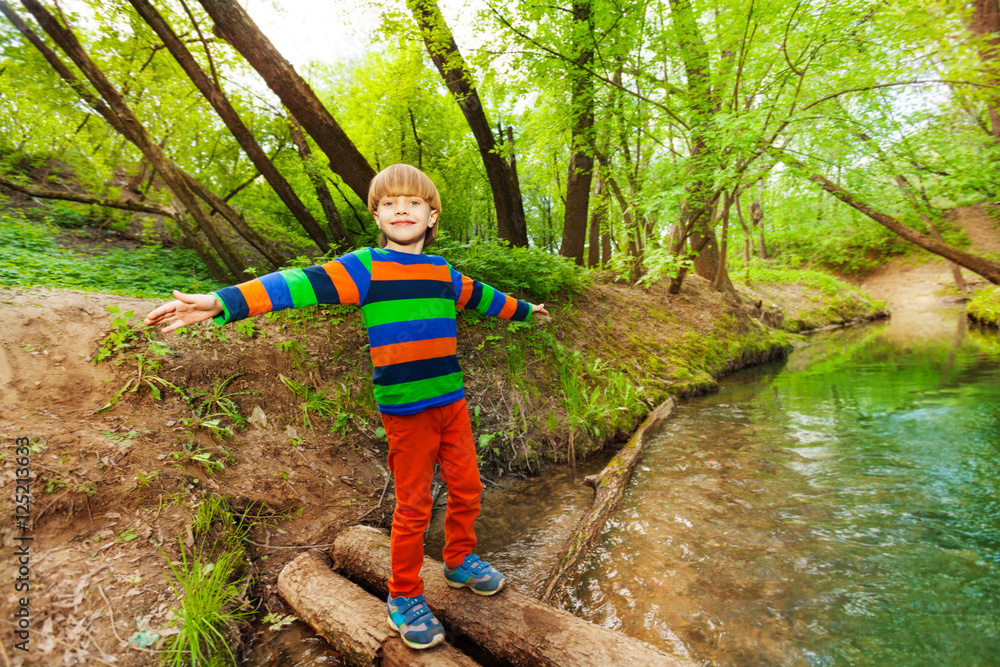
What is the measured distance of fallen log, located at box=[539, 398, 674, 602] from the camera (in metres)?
2.52

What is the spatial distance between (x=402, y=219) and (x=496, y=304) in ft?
2.58

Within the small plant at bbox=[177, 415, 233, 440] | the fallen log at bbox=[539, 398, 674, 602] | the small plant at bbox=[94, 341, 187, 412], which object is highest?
the small plant at bbox=[94, 341, 187, 412]

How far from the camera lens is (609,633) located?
1.66 m

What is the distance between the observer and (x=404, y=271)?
6.56ft

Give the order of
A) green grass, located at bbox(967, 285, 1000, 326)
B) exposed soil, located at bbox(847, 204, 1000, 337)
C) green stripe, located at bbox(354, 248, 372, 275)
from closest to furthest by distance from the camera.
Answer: green stripe, located at bbox(354, 248, 372, 275) → green grass, located at bbox(967, 285, 1000, 326) → exposed soil, located at bbox(847, 204, 1000, 337)

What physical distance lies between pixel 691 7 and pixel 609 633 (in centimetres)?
792

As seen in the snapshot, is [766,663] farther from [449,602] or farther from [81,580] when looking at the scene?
[81,580]

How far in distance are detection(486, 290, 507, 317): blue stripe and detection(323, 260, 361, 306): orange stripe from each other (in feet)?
2.77

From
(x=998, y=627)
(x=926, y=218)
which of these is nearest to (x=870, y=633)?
(x=998, y=627)

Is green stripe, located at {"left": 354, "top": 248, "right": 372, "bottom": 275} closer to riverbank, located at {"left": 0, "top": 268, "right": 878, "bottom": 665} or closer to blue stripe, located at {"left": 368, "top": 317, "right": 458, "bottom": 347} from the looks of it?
blue stripe, located at {"left": 368, "top": 317, "right": 458, "bottom": 347}

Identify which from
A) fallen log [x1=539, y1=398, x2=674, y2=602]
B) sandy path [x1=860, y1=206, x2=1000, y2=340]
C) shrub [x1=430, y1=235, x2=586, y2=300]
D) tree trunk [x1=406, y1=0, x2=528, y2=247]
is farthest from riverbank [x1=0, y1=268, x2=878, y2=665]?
sandy path [x1=860, y1=206, x2=1000, y2=340]

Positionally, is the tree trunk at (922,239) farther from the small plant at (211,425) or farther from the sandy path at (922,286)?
the small plant at (211,425)

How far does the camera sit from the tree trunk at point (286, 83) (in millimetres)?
4715

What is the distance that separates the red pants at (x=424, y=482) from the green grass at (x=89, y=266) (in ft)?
13.3
